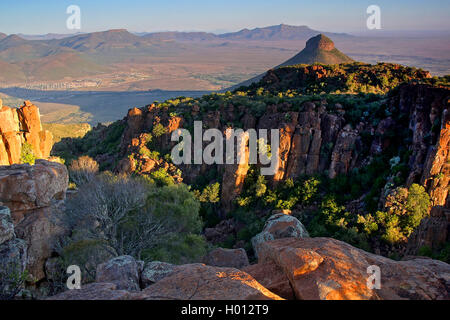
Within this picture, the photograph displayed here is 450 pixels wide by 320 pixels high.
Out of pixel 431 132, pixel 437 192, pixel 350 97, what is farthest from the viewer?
pixel 350 97

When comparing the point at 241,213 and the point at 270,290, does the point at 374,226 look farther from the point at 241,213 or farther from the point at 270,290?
the point at 270,290

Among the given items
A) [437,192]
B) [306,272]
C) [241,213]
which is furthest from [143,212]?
[437,192]

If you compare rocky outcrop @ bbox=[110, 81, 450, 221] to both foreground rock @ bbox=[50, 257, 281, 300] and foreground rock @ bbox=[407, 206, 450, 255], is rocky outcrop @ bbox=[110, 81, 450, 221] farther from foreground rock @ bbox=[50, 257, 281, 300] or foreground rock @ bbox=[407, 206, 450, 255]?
foreground rock @ bbox=[50, 257, 281, 300]

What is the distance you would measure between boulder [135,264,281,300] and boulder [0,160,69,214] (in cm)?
1231

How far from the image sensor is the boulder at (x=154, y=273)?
10.3 meters

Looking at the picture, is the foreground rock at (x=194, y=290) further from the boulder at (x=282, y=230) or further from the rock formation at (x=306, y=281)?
the boulder at (x=282, y=230)

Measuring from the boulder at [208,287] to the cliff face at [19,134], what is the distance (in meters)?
20.2

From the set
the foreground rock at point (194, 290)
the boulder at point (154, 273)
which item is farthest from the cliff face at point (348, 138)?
the foreground rock at point (194, 290)

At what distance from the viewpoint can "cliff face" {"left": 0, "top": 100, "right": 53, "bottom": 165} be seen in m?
22.5

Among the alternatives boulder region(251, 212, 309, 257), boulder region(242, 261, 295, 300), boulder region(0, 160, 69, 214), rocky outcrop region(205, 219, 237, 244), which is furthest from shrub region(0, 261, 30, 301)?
rocky outcrop region(205, 219, 237, 244)

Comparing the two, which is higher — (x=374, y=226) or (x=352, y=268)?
(x=352, y=268)

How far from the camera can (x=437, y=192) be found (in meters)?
18.5

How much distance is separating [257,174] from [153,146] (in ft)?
44.6
